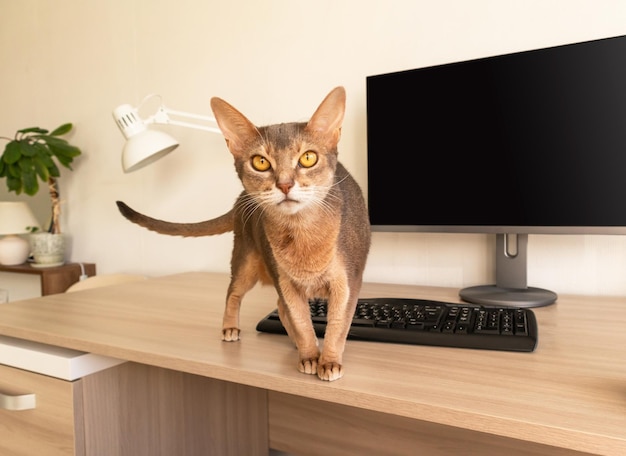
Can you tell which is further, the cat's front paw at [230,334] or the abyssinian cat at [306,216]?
the cat's front paw at [230,334]

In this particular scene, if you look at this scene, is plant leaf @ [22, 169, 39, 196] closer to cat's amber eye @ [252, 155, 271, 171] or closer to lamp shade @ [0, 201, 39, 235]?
lamp shade @ [0, 201, 39, 235]

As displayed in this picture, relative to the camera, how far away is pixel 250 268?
0.85 m

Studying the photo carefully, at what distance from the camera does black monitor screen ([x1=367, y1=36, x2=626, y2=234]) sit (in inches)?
38.2

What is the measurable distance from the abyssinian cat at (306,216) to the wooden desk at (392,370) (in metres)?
0.07

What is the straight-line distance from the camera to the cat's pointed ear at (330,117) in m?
0.67

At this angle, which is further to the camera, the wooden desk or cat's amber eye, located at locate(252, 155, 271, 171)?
cat's amber eye, located at locate(252, 155, 271, 171)

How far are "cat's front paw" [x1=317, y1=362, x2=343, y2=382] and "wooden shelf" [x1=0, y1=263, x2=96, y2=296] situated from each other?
5.17 ft

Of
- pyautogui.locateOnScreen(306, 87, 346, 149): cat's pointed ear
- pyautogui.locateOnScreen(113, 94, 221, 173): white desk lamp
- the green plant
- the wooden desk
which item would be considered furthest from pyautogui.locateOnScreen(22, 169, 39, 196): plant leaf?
pyautogui.locateOnScreen(306, 87, 346, 149): cat's pointed ear

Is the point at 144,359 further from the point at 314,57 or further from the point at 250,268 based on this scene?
the point at 314,57

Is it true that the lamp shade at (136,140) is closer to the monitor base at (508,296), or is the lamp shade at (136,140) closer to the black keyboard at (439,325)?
the black keyboard at (439,325)

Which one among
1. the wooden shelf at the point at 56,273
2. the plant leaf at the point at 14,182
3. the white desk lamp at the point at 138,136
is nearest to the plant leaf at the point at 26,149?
the plant leaf at the point at 14,182

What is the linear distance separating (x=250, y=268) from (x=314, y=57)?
2.75 feet

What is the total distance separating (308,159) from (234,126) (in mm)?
123

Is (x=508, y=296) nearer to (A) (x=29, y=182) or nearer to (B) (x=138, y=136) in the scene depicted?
(B) (x=138, y=136)
